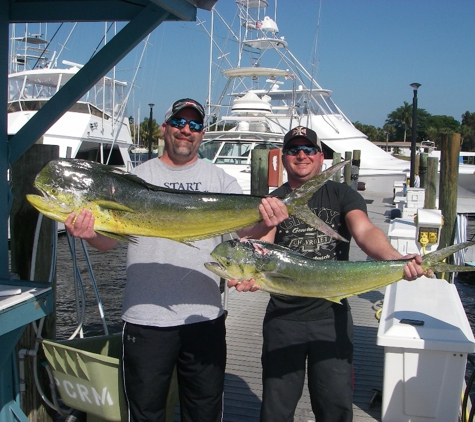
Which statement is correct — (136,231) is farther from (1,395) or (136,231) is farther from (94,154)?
(94,154)

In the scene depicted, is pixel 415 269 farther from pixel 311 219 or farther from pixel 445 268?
pixel 311 219

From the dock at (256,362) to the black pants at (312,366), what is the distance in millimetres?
920

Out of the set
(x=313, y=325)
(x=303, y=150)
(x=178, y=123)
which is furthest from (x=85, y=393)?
(x=303, y=150)

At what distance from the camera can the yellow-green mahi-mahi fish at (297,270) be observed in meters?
2.17

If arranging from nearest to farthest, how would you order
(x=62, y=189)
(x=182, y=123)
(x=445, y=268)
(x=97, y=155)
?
(x=62, y=189) → (x=445, y=268) → (x=182, y=123) → (x=97, y=155)

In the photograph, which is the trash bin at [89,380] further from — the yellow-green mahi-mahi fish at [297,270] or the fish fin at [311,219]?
the fish fin at [311,219]

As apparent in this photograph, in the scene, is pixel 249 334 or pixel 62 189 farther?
pixel 249 334

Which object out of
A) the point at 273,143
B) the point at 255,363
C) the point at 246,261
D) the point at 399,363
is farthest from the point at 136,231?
the point at 273,143

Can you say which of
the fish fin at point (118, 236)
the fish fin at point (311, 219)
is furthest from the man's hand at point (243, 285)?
the fish fin at point (118, 236)

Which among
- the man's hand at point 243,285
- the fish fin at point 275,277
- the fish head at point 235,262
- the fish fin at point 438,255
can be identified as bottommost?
the man's hand at point 243,285

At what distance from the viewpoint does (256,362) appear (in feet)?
14.6

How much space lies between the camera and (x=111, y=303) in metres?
8.38

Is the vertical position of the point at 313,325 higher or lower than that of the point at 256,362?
higher

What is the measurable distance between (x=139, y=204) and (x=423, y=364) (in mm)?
2115
